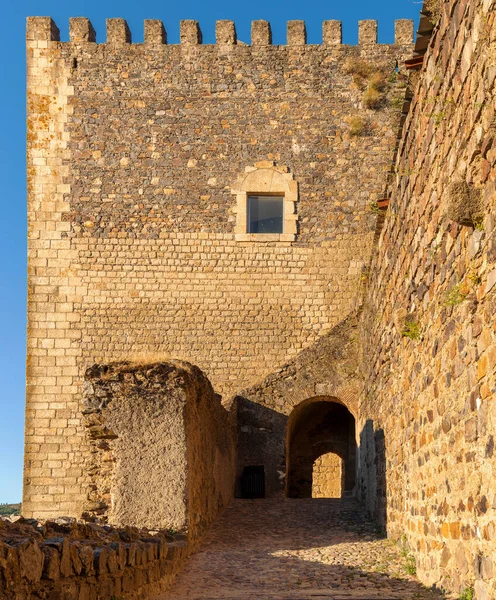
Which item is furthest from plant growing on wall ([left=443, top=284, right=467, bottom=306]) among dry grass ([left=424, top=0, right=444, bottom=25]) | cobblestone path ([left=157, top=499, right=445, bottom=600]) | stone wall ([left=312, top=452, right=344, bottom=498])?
stone wall ([left=312, top=452, right=344, bottom=498])

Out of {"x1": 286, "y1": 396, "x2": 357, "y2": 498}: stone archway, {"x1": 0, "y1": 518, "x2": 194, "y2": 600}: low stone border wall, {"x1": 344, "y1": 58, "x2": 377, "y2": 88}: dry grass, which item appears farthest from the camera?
{"x1": 286, "y1": 396, "x2": 357, "y2": 498}: stone archway

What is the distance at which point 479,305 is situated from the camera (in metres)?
3.96

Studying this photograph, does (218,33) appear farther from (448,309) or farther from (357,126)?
(448,309)

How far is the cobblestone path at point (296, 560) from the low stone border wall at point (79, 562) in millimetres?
373

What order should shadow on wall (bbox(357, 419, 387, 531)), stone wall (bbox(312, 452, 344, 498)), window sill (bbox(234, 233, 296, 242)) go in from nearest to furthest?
shadow on wall (bbox(357, 419, 387, 531)) < window sill (bbox(234, 233, 296, 242)) < stone wall (bbox(312, 452, 344, 498))

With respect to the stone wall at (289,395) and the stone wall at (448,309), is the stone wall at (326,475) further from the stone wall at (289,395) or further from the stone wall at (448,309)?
the stone wall at (448,309)

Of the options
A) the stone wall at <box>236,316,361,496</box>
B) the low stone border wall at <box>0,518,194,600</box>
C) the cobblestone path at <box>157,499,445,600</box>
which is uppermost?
the stone wall at <box>236,316,361,496</box>

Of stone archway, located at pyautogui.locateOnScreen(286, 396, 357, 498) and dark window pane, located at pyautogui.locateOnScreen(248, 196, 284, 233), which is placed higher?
dark window pane, located at pyautogui.locateOnScreen(248, 196, 284, 233)

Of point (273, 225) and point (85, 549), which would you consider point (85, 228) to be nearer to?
point (273, 225)

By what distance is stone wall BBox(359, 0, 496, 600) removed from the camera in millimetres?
3816

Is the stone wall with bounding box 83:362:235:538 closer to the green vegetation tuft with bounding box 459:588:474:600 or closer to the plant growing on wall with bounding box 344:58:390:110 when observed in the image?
the green vegetation tuft with bounding box 459:588:474:600

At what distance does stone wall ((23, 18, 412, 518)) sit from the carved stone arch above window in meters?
0.11

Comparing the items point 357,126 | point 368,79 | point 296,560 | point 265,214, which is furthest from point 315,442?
point 296,560

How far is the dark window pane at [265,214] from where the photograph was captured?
14.4 metres
